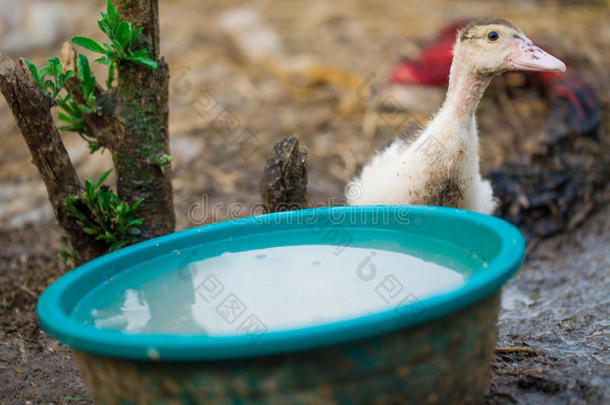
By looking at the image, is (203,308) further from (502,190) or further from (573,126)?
(573,126)

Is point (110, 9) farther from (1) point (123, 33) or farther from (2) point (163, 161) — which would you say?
(2) point (163, 161)

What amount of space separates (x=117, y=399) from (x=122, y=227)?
1.28 meters

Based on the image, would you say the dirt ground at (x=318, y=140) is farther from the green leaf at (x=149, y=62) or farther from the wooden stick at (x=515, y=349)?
the green leaf at (x=149, y=62)

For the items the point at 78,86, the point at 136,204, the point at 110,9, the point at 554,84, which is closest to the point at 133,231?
the point at 136,204

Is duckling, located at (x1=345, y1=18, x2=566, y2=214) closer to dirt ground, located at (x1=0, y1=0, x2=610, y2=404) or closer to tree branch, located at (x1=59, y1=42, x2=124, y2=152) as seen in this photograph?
dirt ground, located at (x1=0, y1=0, x2=610, y2=404)

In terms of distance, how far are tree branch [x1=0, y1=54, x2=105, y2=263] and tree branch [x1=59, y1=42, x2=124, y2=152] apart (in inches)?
8.0

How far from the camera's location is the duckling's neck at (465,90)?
257cm

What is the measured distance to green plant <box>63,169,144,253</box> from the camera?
2752 mm

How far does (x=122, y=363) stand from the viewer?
1.57 meters

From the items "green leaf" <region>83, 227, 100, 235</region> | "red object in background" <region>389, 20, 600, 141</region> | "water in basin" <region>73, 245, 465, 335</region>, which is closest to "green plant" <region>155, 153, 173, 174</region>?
"green leaf" <region>83, 227, 100, 235</region>

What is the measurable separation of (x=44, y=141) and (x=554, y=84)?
12.9 ft

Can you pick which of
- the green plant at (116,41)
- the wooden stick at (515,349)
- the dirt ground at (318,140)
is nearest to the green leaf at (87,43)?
the green plant at (116,41)

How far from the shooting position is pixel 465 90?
2.57m

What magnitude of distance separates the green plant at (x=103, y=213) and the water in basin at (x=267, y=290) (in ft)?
2.45
